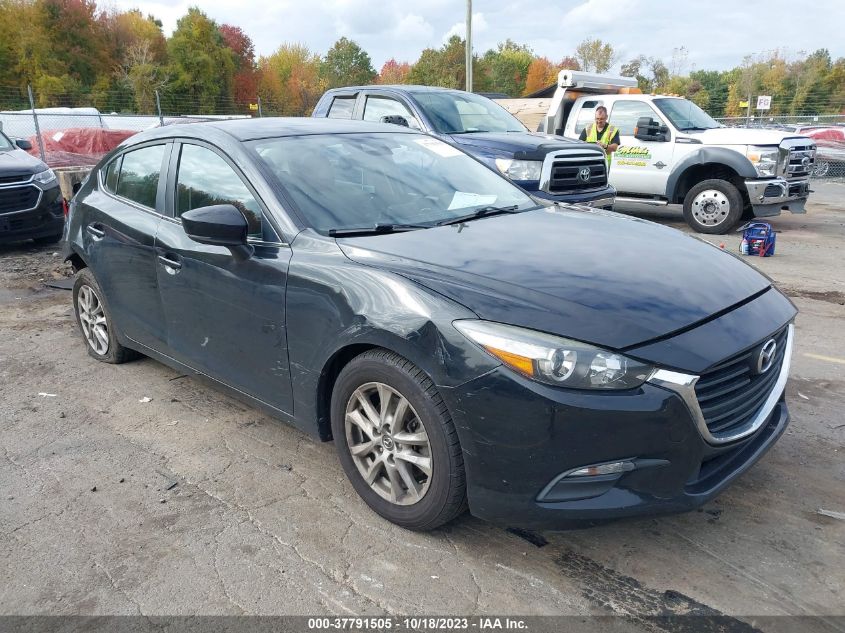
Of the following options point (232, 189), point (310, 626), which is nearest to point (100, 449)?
point (232, 189)

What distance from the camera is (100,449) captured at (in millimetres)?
3807

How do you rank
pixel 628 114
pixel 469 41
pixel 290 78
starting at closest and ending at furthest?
pixel 628 114, pixel 469 41, pixel 290 78

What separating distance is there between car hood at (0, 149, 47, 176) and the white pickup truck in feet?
26.3

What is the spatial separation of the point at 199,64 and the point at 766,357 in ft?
234

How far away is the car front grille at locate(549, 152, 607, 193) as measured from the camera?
7898 millimetres

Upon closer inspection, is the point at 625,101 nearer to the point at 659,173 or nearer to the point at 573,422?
the point at 659,173

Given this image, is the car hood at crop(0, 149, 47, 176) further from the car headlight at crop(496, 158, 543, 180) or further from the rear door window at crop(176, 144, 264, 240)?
the rear door window at crop(176, 144, 264, 240)

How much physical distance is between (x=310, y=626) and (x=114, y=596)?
80 cm

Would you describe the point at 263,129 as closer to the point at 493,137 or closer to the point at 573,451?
the point at 573,451

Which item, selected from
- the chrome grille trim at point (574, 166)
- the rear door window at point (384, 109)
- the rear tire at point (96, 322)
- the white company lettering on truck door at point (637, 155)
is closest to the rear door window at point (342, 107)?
the rear door window at point (384, 109)

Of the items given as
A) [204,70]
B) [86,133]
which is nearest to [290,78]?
[204,70]

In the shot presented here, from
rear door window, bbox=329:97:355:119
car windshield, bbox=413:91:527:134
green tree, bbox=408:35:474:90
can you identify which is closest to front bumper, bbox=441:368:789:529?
car windshield, bbox=413:91:527:134

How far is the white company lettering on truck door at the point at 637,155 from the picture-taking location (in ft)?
35.2

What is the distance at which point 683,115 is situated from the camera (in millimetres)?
10969
